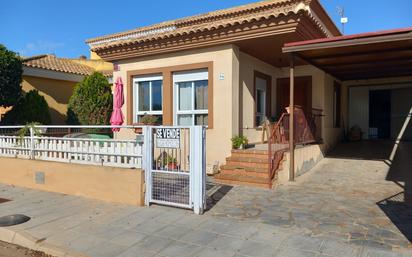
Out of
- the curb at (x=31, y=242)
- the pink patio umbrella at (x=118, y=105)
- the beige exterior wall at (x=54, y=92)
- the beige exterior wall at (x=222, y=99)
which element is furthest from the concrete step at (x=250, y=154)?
the beige exterior wall at (x=54, y=92)

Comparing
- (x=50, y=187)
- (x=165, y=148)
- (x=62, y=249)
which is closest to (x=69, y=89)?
(x=50, y=187)

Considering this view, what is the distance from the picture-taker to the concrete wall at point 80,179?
6777 millimetres

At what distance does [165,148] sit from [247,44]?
14.4ft

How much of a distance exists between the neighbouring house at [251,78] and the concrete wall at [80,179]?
2.61m

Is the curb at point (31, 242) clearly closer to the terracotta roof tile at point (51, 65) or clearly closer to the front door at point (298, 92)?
the front door at point (298, 92)

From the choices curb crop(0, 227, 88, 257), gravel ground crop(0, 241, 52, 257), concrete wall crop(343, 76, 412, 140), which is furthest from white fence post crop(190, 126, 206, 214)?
concrete wall crop(343, 76, 412, 140)

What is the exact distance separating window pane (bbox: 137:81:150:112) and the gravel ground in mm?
6736

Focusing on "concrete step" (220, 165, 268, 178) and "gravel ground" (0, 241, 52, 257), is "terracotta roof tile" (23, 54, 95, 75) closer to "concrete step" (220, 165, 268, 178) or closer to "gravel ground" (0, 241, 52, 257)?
"concrete step" (220, 165, 268, 178)

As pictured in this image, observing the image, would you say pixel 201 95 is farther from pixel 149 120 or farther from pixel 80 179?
pixel 80 179

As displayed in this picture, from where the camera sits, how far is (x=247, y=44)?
9.48 metres

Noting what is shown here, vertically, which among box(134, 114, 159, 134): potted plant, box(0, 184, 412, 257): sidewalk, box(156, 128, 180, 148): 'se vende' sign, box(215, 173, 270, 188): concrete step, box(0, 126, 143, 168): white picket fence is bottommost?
box(0, 184, 412, 257): sidewalk

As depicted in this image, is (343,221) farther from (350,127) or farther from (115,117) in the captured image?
(350,127)

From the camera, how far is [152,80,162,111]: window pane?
1100cm

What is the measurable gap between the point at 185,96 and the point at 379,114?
9.71 metres
